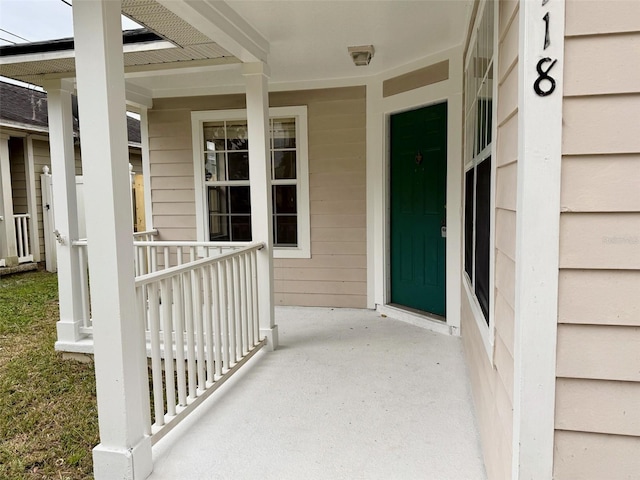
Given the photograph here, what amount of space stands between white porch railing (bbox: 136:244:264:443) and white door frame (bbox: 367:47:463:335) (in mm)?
1684

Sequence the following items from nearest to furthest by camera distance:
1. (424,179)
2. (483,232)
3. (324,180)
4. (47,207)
→ 1. (483,232)
2. (424,179)
3. (324,180)
4. (47,207)

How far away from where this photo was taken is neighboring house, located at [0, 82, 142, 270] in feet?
27.1

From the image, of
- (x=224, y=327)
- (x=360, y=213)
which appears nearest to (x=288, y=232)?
(x=360, y=213)

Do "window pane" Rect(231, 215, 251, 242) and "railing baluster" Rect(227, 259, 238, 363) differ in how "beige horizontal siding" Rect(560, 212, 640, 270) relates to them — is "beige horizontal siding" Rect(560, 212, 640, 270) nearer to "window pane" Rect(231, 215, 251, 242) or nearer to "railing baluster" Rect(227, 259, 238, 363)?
"railing baluster" Rect(227, 259, 238, 363)

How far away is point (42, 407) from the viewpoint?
121 inches

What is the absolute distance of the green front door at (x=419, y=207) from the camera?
14.2 feet

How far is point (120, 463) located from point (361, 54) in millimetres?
3546

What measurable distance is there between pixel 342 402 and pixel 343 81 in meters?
3.52

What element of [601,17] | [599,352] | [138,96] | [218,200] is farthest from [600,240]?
[138,96]

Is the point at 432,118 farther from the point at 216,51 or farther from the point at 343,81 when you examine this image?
the point at 216,51

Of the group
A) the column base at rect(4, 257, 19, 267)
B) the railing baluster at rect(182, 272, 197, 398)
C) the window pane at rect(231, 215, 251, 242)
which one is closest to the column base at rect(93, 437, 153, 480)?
the railing baluster at rect(182, 272, 197, 398)

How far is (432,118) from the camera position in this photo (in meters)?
4.31

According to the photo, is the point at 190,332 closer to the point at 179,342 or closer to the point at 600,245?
the point at 179,342

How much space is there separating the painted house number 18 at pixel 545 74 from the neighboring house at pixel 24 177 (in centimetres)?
882
